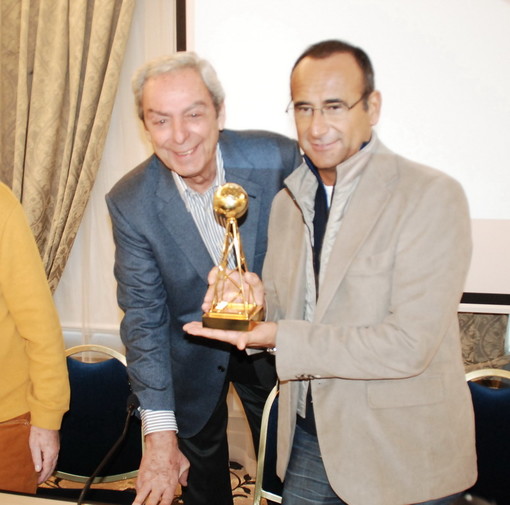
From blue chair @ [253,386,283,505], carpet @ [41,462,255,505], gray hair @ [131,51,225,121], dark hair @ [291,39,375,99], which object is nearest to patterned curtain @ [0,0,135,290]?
carpet @ [41,462,255,505]

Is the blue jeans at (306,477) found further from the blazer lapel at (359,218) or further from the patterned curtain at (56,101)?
the patterned curtain at (56,101)

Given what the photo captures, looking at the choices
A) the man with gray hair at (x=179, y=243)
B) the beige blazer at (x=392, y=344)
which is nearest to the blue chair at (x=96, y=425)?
the man with gray hair at (x=179, y=243)

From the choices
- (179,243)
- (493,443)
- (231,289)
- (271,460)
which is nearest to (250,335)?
(231,289)

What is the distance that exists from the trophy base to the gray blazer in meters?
0.48

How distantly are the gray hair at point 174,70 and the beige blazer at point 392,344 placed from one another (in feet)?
1.80

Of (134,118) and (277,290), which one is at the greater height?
(134,118)

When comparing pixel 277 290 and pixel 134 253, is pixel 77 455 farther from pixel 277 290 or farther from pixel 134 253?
pixel 277 290

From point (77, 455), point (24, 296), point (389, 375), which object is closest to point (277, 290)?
point (389, 375)

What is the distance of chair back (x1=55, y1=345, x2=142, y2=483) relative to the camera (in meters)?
1.88

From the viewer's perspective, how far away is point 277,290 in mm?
1427

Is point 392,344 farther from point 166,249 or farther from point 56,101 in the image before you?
point 56,101

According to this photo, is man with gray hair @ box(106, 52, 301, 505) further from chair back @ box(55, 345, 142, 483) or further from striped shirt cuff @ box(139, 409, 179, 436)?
chair back @ box(55, 345, 142, 483)

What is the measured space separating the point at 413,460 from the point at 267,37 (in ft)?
6.31

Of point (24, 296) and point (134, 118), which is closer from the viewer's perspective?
point (24, 296)
